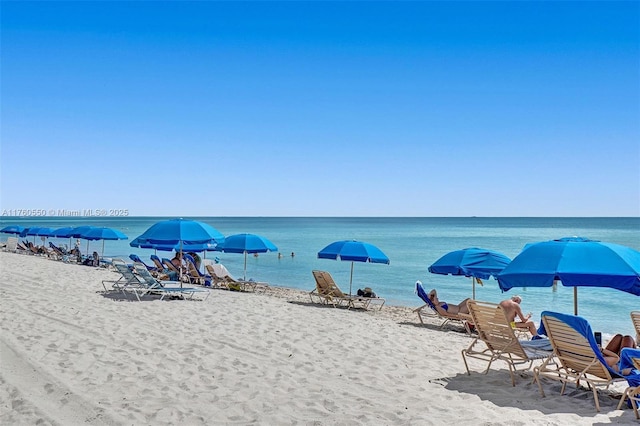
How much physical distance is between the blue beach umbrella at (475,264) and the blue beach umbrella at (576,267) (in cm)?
392

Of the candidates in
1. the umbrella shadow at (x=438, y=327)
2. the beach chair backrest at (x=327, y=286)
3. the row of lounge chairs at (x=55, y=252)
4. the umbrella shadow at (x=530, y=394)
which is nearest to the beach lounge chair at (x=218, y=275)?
the beach chair backrest at (x=327, y=286)

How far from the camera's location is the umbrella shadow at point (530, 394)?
14.9ft

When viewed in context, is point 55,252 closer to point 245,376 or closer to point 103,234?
point 103,234

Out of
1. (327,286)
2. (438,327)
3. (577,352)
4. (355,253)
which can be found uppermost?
(355,253)

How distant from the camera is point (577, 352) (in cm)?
471

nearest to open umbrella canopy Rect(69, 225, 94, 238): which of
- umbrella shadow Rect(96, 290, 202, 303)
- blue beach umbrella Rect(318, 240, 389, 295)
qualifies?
umbrella shadow Rect(96, 290, 202, 303)

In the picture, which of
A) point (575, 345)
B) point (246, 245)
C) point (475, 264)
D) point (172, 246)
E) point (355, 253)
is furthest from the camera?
point (246, 245)

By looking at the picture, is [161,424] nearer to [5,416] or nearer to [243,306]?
[5,416]

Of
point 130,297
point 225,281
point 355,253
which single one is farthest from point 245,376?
point 225,281

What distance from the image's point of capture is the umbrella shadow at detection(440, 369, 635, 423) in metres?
4.53

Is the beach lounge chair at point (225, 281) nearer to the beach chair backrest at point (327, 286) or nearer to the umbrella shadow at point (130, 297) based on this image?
the beach chair backrest at point (327, 286)

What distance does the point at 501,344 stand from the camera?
17.7ft

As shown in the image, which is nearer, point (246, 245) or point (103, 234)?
point (246, 245)

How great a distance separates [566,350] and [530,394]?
0.56 metres
